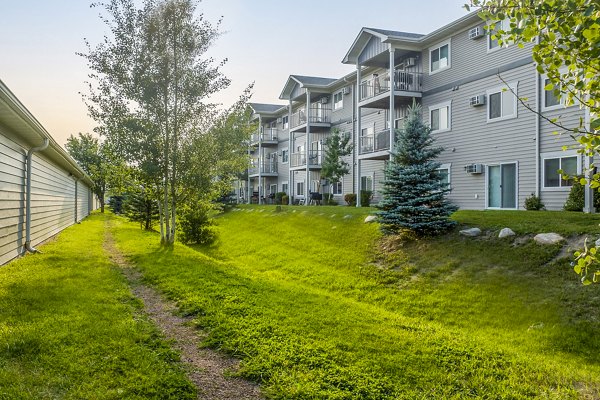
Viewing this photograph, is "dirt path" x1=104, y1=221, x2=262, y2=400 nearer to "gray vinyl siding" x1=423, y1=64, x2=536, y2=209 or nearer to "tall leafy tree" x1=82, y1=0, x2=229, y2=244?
"tall leafy tree" x1=82, y1=0, x2=229, y2=244

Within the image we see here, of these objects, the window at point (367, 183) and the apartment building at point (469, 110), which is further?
the window at point (367, 183)

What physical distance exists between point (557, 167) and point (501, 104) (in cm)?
341

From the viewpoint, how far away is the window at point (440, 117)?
63.7ft

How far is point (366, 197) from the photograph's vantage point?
2381cm

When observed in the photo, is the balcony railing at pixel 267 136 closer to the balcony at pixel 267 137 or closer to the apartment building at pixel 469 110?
the balcony at pixel 267 137

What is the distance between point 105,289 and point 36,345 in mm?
3051

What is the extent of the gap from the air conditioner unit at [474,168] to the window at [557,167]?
259 cm

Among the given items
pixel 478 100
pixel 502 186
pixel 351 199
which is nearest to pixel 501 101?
pixel 478 100

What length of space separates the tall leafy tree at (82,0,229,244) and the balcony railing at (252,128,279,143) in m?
24.6

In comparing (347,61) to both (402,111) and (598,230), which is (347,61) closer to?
(402,111)

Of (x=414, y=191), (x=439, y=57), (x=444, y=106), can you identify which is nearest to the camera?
(x=414, y=191)

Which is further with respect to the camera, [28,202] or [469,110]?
[469,110]

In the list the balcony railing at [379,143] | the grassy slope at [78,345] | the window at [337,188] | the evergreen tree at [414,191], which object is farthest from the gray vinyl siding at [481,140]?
the grassy slope at [78,345]

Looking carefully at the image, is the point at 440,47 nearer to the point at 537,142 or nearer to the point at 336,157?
Answer: the point at 537,142
